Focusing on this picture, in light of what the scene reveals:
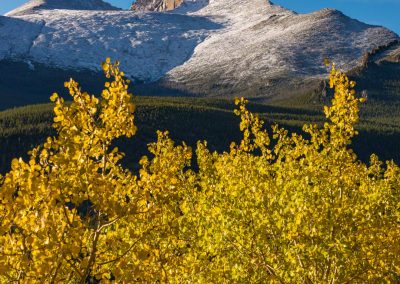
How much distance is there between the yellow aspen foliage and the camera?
883cm

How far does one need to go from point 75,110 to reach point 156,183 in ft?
6.38

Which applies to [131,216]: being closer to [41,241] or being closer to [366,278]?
[41,241]

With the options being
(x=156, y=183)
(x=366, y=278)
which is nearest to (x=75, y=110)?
(x=156, y=183)

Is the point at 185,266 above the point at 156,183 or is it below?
below

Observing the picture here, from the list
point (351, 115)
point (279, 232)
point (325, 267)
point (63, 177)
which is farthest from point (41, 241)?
point (351, 115)

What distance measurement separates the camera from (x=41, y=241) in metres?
8.59

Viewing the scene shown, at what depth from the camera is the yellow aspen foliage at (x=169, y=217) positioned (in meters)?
8.83

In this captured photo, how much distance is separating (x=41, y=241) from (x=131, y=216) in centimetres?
168

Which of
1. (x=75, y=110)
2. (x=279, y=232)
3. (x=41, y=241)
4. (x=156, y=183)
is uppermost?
(x=75, y=110)

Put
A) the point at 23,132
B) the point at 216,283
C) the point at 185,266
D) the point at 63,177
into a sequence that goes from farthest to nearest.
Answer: the point at 23,132 < the point at 216,283 < the point at 185,266 < the point at 63,177

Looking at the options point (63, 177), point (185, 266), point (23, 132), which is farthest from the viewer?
point (23, 132)

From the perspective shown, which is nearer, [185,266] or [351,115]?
[185,266]

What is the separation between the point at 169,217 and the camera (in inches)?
586

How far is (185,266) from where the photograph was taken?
43.6 feet
